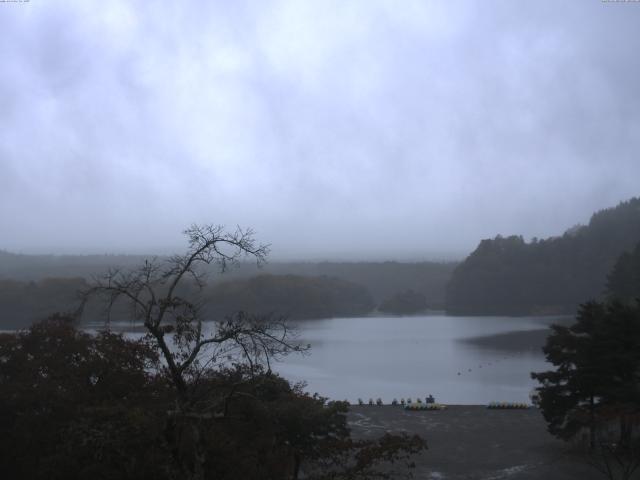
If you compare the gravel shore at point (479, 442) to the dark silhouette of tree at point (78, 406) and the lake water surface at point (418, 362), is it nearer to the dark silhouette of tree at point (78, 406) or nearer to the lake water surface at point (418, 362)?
the lake water surface at point (418, 362)

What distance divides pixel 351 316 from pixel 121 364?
3978 centimetres

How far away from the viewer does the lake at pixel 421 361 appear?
17.3 metres

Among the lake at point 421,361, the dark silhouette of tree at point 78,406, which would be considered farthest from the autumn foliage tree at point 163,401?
the lake at point 421,361

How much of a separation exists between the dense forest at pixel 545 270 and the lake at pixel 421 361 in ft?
23.0

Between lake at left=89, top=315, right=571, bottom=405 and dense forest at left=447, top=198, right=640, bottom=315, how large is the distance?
23.0 feet

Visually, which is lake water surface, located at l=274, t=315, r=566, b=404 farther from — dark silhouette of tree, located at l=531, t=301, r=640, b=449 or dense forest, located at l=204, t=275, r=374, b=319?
dense forest, located at l=204, t=275, r=374, b=319

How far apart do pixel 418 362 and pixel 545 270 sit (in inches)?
971

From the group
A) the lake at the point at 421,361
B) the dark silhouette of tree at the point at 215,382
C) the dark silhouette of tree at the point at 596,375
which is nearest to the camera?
the dark silhouette of tree at the point at 215,382

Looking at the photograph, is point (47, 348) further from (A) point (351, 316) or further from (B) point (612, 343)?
(A) point (351, 316)

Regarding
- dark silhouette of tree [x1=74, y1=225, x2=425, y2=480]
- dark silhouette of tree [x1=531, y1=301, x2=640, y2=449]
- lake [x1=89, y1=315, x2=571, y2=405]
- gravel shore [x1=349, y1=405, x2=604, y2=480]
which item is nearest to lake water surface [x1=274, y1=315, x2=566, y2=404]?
lake [x1=89, y1=315, x2=571, y2=405]

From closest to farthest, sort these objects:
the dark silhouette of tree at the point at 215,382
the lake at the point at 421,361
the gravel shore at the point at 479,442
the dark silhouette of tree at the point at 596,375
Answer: the dark silhouette of tree at the point at 215,382 → the gravel shore at the point at 479,442 → the dark silhouette of tree at the point at 596,375 → the lake at the point at 421,361

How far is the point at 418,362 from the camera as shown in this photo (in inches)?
904

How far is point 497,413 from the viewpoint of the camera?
12.6 metres

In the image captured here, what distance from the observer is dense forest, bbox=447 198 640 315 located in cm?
4297
